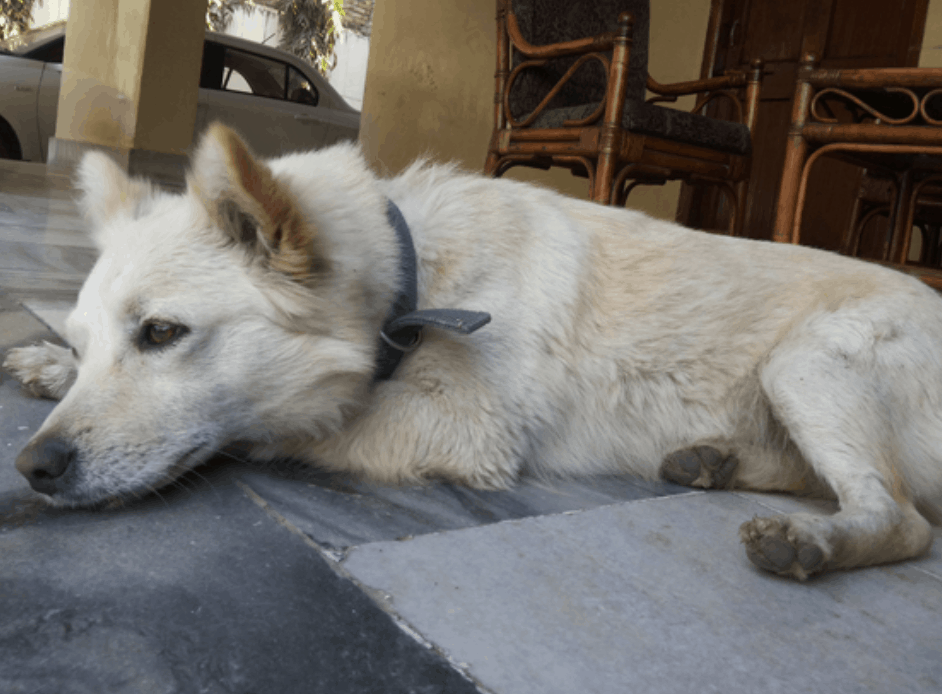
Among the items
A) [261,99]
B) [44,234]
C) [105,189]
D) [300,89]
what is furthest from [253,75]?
[105,189]

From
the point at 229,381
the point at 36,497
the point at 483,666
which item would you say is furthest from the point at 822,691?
the point at 36,497

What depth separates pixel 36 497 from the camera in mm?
1305

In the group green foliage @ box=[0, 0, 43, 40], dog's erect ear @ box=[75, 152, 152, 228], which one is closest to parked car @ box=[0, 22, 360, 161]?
dog's erect ear @ box=[75, 152, 152, 228]

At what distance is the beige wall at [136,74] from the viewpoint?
7.54 metres

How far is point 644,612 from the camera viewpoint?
1140mm

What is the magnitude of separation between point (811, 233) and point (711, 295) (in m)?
4.71

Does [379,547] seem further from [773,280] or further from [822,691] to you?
[773,280]

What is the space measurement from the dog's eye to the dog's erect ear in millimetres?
444

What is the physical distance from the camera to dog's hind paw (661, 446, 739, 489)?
1.81 m

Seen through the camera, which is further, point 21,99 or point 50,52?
point 50,52

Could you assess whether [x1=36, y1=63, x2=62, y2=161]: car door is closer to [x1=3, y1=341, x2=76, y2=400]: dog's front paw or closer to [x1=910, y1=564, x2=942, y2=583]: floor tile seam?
[x1=3, y1=341, x2=76, y2=400]: dog's front paw

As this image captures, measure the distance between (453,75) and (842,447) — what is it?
550 centimetres

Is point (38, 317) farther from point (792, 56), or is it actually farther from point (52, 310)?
point (792, 56)

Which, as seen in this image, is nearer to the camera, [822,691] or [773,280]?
[822,691]
